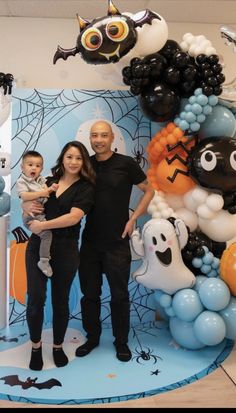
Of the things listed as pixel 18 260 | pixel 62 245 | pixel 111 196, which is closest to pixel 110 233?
Answer: pixel 111 196

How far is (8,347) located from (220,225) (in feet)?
5.26

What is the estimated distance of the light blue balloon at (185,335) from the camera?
2.54 meters

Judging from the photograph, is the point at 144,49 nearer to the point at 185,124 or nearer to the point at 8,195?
the point at 185,124

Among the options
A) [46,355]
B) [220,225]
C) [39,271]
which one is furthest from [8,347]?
[220,225]

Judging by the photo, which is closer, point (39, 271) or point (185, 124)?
point (39, 271)

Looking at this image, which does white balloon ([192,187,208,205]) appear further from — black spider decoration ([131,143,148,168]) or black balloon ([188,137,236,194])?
black spider decoration ([131,143,148,168])

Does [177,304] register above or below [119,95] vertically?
below

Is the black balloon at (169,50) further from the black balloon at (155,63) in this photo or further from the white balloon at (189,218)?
the white balloon at (189,218)

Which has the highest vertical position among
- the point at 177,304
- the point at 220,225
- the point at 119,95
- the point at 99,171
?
the point at 119,95

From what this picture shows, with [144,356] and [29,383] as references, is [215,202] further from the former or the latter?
[29,383]

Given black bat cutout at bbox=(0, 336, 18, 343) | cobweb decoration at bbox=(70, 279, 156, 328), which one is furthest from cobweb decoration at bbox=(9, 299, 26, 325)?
cobweb decoration at bbox=(70, 279, 156, 328)

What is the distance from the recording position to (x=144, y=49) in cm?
251

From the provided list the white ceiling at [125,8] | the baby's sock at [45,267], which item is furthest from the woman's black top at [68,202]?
the white ceiling at [125,8]

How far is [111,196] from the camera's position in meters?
2.48
